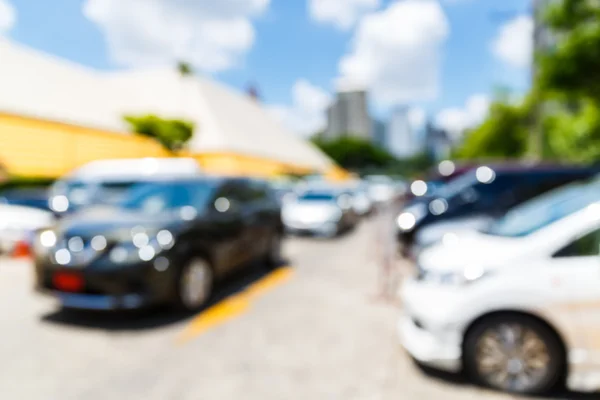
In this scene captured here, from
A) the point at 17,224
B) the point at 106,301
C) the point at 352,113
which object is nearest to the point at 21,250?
the point at 17,224

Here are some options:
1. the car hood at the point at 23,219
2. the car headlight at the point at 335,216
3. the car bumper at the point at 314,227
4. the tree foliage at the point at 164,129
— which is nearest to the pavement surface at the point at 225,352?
the car hood at the point at 23,219

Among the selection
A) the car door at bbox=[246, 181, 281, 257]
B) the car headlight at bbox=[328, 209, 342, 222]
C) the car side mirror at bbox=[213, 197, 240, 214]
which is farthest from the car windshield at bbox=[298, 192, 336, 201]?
the car side mirror at bbox=[213, 197, 240, 214]

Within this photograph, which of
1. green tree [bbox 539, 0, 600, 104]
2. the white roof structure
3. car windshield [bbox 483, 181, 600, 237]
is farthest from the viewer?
the white roof structure

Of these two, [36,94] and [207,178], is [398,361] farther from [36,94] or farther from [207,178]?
[36,94]

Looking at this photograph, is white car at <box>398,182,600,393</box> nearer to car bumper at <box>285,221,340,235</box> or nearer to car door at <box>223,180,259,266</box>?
car door at <box>223,180,259,266</box>

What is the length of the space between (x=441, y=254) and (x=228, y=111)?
2186 inches

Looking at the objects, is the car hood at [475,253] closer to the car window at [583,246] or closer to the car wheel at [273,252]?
the car window at [583,246]

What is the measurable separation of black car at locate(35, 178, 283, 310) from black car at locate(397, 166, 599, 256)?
3.18m

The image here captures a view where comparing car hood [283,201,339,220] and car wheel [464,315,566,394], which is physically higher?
car hood [283,201,339,220]

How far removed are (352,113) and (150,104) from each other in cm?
12411

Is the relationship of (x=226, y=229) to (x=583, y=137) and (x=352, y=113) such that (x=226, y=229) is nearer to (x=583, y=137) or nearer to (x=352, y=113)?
(x=583, y=137)

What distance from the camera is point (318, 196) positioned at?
563 inches

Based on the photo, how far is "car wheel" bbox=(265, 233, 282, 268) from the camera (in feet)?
26.8

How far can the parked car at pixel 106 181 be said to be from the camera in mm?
9336
